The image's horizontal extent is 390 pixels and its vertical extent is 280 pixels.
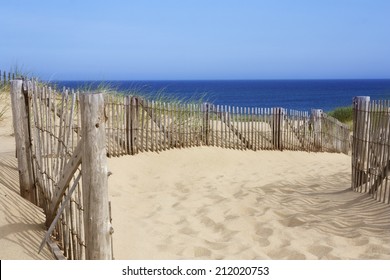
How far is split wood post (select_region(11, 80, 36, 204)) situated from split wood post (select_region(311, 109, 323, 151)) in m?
9.42

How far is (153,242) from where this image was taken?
5207mm

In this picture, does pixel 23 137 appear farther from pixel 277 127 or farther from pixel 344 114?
pixel 344 114

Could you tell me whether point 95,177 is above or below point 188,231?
above

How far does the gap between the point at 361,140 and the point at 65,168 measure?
444 cm

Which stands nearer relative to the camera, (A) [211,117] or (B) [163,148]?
(B) [163,148]

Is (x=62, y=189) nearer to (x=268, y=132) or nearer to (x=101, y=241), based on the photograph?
(x=101, y=241)

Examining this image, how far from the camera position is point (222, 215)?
611 centimetres

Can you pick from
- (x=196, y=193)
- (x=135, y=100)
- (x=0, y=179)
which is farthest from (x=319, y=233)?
(x=135, y=100)

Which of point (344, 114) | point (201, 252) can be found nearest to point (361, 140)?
point (201, 252)

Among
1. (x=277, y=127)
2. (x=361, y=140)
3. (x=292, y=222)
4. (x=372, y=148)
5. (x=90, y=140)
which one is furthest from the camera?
(x=277, y=127)

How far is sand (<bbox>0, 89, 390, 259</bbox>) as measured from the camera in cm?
481

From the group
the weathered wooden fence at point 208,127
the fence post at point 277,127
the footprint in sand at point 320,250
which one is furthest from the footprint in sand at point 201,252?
the fence post at point 277,127

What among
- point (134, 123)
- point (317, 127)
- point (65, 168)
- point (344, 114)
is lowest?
point (344, 114)
